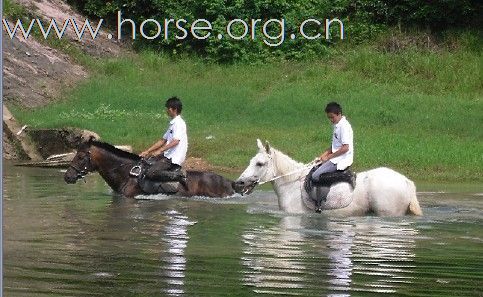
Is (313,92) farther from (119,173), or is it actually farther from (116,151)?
(119,173)

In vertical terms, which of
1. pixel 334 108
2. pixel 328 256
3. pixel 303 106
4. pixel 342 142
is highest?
pixel 303 106

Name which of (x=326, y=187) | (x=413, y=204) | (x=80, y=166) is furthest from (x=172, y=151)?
(x=413, y=204)

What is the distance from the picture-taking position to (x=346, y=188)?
1612 cm

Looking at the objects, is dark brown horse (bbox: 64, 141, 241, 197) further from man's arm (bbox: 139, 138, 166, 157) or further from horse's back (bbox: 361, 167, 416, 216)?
horse's back (bbox: 361, 167, 416, 216)

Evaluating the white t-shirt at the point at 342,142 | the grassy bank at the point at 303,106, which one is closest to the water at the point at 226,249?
the white t-shirt at the point at 342,142

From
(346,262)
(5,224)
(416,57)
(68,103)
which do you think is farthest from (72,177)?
(416,57)

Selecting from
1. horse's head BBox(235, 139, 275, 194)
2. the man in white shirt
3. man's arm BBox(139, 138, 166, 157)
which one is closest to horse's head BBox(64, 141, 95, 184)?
man's arm BBox(139, 138, 166, 157)

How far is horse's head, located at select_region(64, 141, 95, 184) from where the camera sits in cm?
1889

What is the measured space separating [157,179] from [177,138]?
757 millimetres

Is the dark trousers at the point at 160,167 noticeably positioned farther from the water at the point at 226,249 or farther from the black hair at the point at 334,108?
the black hair at the point at 334,108

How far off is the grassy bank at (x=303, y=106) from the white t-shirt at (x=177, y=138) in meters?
6.49

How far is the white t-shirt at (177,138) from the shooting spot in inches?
731

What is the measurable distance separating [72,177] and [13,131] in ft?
30.3

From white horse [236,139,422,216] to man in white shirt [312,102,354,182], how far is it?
0.28 meters
